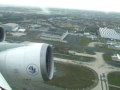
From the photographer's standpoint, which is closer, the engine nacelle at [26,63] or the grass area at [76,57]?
the engine nacelle at [26,63]

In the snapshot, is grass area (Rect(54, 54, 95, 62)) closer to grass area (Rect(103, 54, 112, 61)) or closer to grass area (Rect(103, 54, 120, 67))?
grass area (Rect(103, 54, 120, 67))

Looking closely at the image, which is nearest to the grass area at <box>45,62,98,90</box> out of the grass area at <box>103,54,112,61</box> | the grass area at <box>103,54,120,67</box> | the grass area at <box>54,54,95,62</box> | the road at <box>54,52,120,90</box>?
the road at <box>54,52,120,90</box>

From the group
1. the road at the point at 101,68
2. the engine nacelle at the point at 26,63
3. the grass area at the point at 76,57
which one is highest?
the engine nacelle at the point at 26,63

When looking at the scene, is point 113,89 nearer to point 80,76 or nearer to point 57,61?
point 80,76

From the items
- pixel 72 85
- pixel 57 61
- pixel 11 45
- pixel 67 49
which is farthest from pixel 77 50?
pixel 11 45

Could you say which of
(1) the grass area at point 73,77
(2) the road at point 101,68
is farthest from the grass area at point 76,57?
(1) the grass area at point 73,77

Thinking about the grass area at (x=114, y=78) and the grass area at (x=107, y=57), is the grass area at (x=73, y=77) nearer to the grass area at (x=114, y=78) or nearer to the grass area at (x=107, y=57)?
the grass area at (x=114, y=78)
